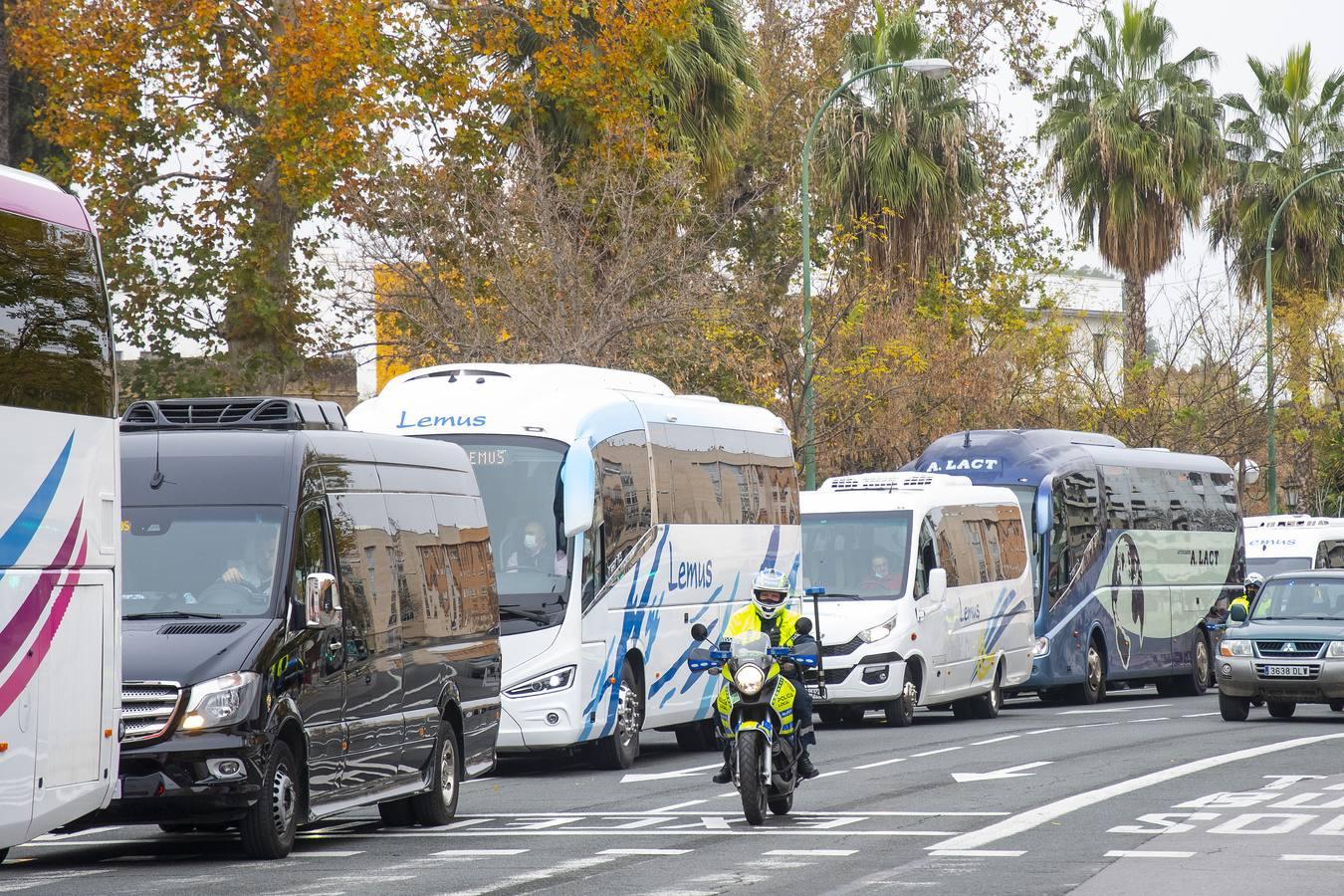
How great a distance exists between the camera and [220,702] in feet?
36.9

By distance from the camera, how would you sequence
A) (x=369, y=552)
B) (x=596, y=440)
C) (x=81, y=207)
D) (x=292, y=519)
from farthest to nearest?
(x=596, y=440), (x=369, y=552), (x=292, y=519), (x=81, y=207)

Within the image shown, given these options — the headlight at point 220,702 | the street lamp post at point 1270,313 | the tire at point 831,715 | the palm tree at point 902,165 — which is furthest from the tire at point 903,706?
the street lamp post at point 1270,313

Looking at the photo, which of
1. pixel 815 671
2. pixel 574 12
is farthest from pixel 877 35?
pixel 815 671

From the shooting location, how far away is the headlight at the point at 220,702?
11211mm

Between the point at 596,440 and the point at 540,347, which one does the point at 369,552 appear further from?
the point at 540,347

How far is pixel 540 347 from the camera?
2953cm

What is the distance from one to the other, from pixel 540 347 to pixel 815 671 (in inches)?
620

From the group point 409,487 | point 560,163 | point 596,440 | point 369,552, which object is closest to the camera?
point 369,552

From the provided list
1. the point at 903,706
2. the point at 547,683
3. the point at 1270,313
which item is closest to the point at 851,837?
the point at 547,683

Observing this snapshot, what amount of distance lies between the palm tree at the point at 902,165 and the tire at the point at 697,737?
19885 mm

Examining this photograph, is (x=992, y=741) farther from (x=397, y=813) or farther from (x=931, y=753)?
(x=397, y=813)

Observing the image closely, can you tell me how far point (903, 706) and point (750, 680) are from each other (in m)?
11.1

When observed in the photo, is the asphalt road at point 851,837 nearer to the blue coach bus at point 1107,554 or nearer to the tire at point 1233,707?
the tire at point 1233,707

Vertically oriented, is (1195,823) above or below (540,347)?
below
